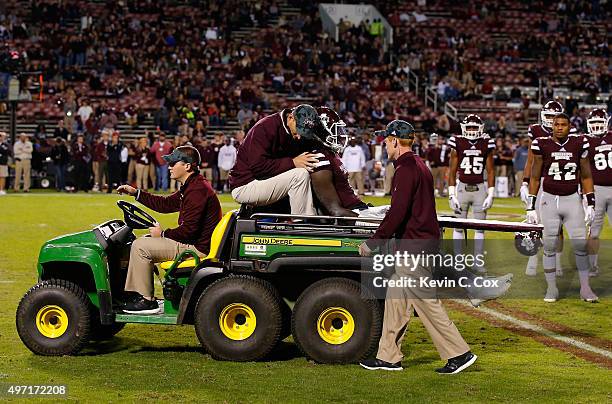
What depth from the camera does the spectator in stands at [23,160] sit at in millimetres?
28781

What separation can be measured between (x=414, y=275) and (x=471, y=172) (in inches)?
244

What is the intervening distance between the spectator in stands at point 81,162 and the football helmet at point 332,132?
21480 millimetres

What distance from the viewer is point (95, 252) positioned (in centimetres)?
791

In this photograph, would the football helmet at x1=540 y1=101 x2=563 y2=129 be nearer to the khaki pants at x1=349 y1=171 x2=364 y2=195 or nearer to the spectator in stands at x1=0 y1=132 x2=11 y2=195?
the khaki pants at x1=349 y1=171 x2=364 y2=195

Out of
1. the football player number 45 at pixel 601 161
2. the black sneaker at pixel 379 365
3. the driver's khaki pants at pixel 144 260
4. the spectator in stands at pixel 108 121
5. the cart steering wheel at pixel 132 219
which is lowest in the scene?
the black sneaker at pixel 379 365

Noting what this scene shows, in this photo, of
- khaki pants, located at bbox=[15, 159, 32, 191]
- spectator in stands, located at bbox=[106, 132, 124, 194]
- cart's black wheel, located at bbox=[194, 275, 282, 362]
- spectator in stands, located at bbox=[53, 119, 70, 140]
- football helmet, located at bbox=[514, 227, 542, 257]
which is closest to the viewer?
cart's black wheel, located at bbox=[194, 275, 282, 362]

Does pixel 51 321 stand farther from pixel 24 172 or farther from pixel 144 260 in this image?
pixel 24 172

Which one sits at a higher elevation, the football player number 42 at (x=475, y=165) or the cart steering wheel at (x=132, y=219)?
the football player number 42 at (x=475, y=165)

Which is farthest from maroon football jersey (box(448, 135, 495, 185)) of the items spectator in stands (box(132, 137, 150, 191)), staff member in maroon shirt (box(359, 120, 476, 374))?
spectator in stands (box(132, 137, 150, 191))

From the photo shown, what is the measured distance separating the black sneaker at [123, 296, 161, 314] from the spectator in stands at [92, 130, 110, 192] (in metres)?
21.9

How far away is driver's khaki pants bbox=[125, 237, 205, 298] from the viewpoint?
7973 mm

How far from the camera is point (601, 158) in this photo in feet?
40.4

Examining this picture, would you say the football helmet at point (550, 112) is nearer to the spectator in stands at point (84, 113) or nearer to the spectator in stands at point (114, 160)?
the spectator in stands at point (114, 160)

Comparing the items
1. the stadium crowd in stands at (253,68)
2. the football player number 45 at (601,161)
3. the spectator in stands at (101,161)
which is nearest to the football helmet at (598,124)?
the football player number 45 at (601,161)
